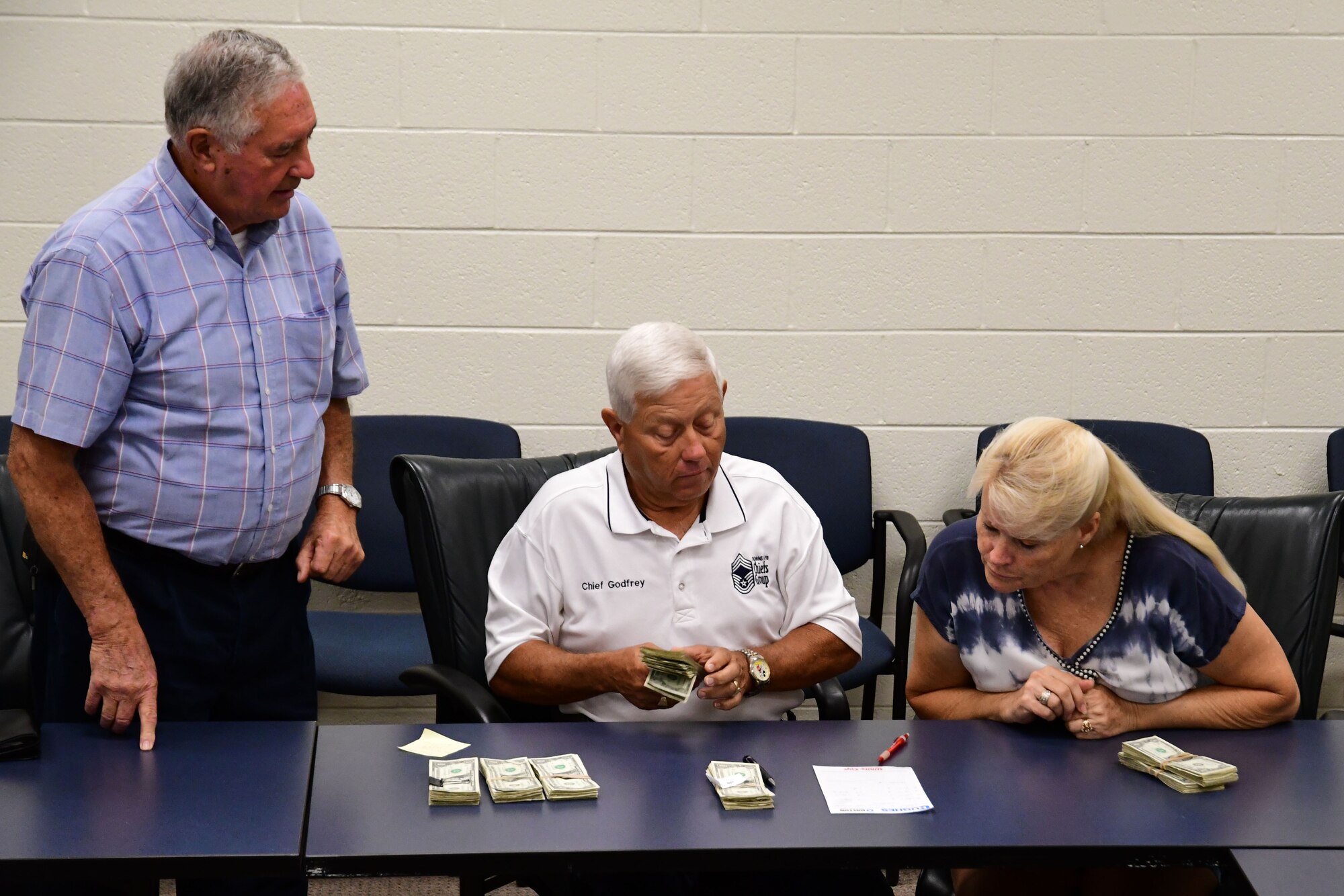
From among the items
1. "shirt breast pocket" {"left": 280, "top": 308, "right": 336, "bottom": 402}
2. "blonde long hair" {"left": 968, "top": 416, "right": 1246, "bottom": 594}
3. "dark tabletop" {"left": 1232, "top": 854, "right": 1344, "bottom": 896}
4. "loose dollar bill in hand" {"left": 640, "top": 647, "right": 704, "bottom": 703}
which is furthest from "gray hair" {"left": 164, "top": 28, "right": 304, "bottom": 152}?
"dark tabletop" {"left": 1232, "top": 854, "right": 1344, "bottom": 896}

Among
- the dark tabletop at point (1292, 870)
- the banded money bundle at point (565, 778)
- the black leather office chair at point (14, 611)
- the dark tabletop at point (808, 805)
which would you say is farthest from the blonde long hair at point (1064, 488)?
the black leather office chair at point (14, 611)

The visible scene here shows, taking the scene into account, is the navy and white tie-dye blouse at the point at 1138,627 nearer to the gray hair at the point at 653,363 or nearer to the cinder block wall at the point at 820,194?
the gray hair at the point at 653,363

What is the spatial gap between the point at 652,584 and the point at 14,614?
1.04m

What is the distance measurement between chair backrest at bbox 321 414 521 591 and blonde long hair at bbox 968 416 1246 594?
164 centimetres

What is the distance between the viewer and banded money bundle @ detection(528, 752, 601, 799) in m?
1.58

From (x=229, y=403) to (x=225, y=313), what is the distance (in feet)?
0.45

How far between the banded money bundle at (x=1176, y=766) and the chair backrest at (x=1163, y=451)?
171 cm

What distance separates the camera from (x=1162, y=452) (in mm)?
3402

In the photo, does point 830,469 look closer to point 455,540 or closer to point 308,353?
point 455,540

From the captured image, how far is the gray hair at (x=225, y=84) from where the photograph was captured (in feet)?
6.01

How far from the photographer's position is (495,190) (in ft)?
11.1

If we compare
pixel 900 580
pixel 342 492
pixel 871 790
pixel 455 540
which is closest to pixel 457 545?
pixel 455 540

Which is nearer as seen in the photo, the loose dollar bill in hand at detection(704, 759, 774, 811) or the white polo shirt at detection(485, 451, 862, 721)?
the loose dollar bill in hand at detection(704, 759, 774, 811)

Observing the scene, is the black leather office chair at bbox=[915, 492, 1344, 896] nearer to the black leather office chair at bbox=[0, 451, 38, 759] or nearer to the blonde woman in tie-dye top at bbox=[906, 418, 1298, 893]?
the blonde woman in tie-dye top at bbox=[906, 418, 1298, 893]
